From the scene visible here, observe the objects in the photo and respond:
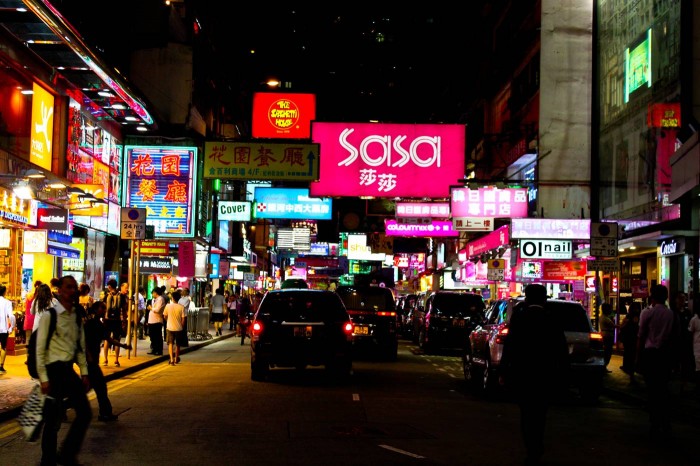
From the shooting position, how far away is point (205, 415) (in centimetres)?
1324

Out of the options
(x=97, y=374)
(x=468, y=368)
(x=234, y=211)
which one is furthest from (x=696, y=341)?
(x=234, y=211)

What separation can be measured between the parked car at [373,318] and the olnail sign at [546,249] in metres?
4.83

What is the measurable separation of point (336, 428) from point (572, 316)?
257 inches

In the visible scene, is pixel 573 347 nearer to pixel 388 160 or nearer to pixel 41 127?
pixel 388 160

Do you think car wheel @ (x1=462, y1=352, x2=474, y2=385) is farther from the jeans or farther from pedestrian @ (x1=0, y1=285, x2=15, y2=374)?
the jeans

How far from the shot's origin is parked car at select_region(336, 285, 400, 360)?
26547mm

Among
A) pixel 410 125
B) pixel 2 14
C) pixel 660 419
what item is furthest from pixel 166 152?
pixel 660 419

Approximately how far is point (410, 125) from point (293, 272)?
244ft

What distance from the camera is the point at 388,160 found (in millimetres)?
28422

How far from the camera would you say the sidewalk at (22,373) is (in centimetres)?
1331

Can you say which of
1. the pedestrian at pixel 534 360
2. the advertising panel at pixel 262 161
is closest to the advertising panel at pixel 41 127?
the advertising panel at pixel 262 161

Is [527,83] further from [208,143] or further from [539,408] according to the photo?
[539,408]

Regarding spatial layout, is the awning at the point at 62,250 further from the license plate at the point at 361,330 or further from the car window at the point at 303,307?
the license plate at the point at 361,330

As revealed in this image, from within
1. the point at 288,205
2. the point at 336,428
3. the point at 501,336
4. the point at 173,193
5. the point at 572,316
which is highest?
the point at 173,193
